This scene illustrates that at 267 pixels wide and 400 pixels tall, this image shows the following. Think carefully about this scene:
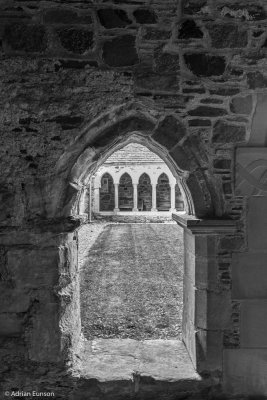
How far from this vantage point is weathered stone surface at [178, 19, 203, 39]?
343cm

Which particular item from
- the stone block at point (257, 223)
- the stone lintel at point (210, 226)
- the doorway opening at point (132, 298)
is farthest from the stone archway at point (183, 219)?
the doorway opening at point (132, 298)

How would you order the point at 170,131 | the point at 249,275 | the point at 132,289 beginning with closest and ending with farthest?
the point at 170,131
the point at 249,275
the point at 132,289

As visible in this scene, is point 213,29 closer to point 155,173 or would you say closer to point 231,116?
point 231,116

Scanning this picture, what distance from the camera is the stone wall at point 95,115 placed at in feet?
11.2

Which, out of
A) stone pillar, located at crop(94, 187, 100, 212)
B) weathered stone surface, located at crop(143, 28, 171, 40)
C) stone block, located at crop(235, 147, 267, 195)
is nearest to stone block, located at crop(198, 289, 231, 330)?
stone block, located at crop(235, 147, 267, 195)

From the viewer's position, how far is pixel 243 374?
3.57 m

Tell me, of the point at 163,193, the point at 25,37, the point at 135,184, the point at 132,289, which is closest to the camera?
the point at 25,37

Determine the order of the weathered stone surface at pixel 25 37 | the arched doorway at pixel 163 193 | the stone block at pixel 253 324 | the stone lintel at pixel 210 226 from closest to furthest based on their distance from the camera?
the weathered stone surface at pixel 25 37 → the stone lintel at pixel 210 226 → the stone block at pixel 253 324 → the arched doorway at pixel 163 193

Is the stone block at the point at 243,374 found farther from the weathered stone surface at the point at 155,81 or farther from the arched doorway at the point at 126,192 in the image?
the arched doorway at the point at 126,192

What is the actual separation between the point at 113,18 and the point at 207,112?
121 centimetres

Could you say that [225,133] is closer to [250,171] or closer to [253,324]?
Answer: [250,171]

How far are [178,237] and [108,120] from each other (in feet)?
30.0

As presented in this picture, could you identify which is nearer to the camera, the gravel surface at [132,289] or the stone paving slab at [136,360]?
the stone paving slab at [136,360]

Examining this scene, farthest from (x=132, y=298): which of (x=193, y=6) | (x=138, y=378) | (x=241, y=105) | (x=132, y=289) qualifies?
(x=193, y=6)
